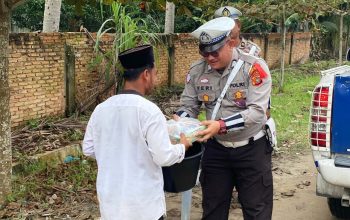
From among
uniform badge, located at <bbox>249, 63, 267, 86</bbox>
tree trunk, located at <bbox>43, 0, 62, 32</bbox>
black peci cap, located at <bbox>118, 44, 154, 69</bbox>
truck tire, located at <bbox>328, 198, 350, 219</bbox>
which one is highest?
tree trunk, located at <bbox>43, 0, 62, 32</bbox>

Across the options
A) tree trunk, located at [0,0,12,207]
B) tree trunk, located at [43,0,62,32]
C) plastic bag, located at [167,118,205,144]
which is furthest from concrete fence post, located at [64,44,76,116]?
plastic bag, located at [167,118,205,144]

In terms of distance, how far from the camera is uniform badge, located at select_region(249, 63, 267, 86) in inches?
125

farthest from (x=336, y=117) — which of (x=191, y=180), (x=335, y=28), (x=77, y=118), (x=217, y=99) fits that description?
(x=335, y=28)

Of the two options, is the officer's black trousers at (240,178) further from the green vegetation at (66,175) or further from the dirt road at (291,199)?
the green vegetation at (66,175)

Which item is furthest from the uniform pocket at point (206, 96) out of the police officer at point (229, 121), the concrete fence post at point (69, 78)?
the concrete fence post at point (69, 78)

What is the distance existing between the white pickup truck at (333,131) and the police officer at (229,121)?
1.59 ft

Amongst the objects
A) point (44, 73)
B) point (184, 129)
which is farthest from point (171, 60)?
point (184, 129)

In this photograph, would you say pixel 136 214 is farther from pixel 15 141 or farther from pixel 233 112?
pixel 15 141

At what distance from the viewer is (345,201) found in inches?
146

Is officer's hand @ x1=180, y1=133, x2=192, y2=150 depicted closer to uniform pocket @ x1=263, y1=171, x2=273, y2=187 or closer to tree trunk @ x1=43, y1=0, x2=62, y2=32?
uniform pocket @ x1=263, y1=171, x2=273, y2=187

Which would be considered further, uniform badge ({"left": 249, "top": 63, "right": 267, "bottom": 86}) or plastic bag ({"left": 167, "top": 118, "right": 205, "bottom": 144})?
uniform badge ({"left": 249, "top": 63, "right": 267, "bottom": 86})

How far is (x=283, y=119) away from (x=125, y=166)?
6726 mm

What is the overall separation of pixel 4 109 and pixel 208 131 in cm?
211

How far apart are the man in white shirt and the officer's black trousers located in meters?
0.77
